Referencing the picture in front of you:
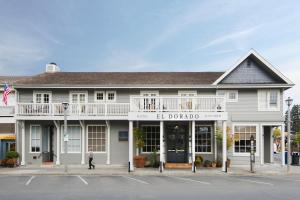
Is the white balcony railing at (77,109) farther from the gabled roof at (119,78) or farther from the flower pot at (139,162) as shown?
the flower pot at (139,162)

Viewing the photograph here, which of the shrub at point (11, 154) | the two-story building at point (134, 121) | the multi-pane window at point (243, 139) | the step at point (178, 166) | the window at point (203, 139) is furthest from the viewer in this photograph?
the window at point (203, 139)

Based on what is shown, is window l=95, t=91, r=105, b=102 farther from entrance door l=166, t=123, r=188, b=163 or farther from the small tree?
entrance door l=166, t=123, r=188, b=163

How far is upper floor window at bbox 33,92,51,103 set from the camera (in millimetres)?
24888

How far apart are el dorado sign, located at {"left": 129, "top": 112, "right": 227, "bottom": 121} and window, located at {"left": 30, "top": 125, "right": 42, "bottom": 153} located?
790 centimetres

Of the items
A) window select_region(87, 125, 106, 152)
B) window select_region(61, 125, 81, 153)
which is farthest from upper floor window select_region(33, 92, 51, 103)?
window select_region(87, 125, 106, 152)

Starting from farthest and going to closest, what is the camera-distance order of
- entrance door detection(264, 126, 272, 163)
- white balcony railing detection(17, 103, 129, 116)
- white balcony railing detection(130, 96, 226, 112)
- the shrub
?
entrance door detection(264, 126, 272, 163) < white balcony railing detection(17, 103, 129, 116) < the shrub < white balcony railing detection(130, 96, 226, 112)

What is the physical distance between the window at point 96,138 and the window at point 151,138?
121 inches

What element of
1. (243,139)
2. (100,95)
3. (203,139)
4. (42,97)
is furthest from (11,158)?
(243,139)

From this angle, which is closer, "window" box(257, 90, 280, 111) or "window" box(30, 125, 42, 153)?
"window" box(257, 90, 280, 111)

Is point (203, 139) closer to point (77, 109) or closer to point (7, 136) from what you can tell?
point (77, 109)

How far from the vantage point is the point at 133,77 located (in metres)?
26.7

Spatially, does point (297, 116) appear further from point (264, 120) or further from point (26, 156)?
point (26, 156)

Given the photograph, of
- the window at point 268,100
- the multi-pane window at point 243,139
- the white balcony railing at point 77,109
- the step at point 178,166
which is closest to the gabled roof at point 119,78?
the white balcony railing at point 77,109

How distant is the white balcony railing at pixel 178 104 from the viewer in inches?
853
